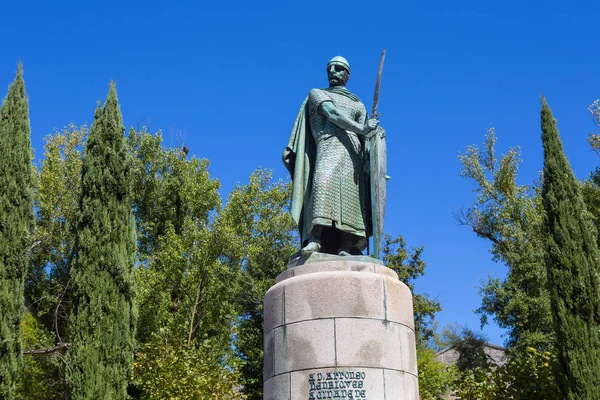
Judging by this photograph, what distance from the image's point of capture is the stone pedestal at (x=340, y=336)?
7836 mm

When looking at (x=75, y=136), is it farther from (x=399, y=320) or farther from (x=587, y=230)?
(x=399, y=320)

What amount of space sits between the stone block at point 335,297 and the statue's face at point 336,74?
3.32 m

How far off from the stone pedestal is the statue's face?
119 inches

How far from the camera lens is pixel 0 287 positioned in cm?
1633

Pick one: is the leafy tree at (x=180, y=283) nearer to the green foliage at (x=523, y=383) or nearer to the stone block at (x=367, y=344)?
the green foliage at (x=523, y=383)

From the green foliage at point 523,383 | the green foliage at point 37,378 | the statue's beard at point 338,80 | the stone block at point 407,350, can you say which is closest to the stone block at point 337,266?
the stone block at point 407,350

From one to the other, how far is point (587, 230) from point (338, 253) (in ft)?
32.3

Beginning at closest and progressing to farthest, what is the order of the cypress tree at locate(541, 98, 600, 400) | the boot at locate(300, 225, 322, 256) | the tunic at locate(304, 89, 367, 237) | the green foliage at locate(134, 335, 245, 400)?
the boot at locate(300, 225, 322, 256) < the tunic at locate(304, 89, 367, 237) < the cypress tree at locate(541, 98, 600, 400) < the green foliage at locate(134, 335, 245, 400)

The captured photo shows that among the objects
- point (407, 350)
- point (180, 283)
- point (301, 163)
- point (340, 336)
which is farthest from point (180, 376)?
point (340, 336)

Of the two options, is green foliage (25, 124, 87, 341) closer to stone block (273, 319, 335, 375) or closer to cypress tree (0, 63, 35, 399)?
cypress tree (0, 63, 35, 399)

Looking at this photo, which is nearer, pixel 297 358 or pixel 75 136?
pixel 297 358

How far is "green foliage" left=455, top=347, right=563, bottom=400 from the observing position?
15.6 metres

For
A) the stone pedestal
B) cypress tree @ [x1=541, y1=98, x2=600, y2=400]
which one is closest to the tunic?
the stone pedestal

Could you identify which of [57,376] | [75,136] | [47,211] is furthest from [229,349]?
[75,136]
